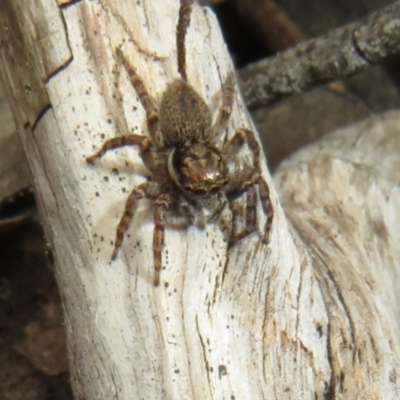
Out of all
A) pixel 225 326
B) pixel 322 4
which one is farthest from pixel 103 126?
pixel 322 4

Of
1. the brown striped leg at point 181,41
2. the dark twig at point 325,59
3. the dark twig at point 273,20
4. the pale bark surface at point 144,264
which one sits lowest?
the pale bark surface at point 144,264

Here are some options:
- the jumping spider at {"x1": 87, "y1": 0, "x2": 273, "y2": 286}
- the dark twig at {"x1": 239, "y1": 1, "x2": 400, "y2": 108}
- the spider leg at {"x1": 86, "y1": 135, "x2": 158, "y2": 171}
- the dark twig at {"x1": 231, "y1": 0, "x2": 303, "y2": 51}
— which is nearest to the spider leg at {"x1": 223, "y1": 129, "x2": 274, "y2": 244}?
the jumping spider at {"x1": 87, "y1": 0, "x2": 273, "y2": 286}

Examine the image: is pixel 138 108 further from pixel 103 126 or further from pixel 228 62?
pixel 228 62

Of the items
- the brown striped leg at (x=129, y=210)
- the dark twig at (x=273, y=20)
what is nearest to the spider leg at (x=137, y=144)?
the brown striped leg at (x=129, y=210)

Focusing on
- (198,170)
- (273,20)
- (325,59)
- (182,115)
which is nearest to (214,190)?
(198,170)

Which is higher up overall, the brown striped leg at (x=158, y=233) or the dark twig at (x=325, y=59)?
the dark twig at (x=325, y=59)

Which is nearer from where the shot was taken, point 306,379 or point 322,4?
point 306,379

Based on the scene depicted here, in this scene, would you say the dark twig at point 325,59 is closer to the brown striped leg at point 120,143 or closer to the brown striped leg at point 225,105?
the brown striped leg at point 225,105
